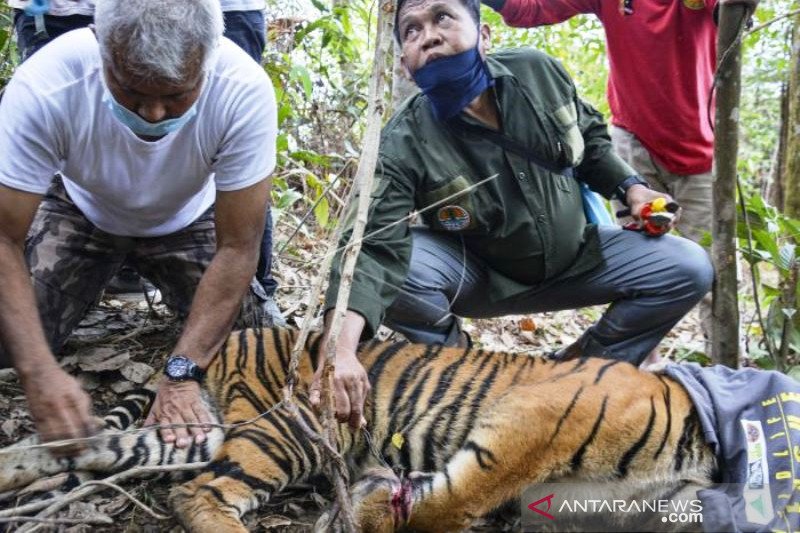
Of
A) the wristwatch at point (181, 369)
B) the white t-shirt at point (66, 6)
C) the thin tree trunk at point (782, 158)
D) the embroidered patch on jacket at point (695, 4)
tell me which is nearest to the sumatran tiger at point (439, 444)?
the wristwatch at point (181, 369)

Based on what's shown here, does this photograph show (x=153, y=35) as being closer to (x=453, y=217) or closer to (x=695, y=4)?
(x=453, y=217)

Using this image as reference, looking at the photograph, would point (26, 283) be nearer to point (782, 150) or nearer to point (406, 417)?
point (406, 417)

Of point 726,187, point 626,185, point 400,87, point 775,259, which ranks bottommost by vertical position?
point 775,259

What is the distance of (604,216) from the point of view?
4.04m

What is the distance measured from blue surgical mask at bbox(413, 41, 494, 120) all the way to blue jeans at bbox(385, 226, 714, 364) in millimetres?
666

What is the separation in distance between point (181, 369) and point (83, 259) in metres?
0.87

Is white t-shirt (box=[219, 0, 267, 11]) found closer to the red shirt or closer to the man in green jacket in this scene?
the man in green jacket

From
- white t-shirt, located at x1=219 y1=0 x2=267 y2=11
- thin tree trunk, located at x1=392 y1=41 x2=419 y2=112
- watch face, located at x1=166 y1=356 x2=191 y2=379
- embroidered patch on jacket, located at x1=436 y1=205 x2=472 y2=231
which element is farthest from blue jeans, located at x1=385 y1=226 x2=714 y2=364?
white t-shirt, located at x1=219 y1=0 x2=267 y2=11

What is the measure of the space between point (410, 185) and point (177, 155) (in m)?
1.05

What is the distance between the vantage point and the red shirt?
177 inches

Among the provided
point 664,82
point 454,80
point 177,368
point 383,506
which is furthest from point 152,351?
point 664,82

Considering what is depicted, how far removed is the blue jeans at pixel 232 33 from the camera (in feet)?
11.5

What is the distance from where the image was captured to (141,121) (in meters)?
2.75

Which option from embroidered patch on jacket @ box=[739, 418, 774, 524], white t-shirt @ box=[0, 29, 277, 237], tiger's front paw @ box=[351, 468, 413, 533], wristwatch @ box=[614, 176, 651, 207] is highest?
white t-shirt @ box=[0, 29, 277, 237]
